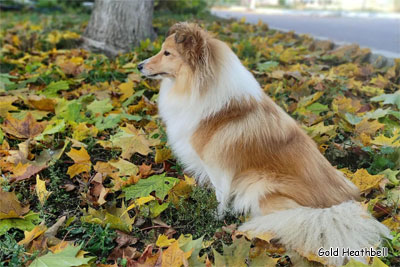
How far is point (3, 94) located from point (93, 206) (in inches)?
87.6

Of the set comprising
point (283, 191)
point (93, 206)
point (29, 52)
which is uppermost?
point (29, 52)

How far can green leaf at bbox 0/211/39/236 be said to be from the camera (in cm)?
221

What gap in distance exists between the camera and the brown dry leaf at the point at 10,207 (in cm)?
226

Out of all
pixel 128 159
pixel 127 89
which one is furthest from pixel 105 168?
pixel 127 89

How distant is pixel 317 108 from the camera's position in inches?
157

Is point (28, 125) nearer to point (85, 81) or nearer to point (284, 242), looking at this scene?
point (85, 81)

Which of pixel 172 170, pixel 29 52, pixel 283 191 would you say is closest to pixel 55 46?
pixel 29 52

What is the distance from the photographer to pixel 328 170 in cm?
253

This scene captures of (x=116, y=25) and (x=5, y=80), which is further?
(x=116, y=25)

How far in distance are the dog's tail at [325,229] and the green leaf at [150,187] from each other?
0.64 meters

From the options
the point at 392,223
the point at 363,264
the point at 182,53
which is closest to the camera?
the point at 363,264

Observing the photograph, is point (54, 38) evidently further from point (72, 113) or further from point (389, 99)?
point (389, 99)

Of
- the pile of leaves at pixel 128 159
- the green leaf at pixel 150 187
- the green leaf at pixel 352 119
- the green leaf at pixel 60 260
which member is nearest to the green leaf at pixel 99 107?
the pile of leaves at pixel 128 159

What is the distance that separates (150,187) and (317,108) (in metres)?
2.22
